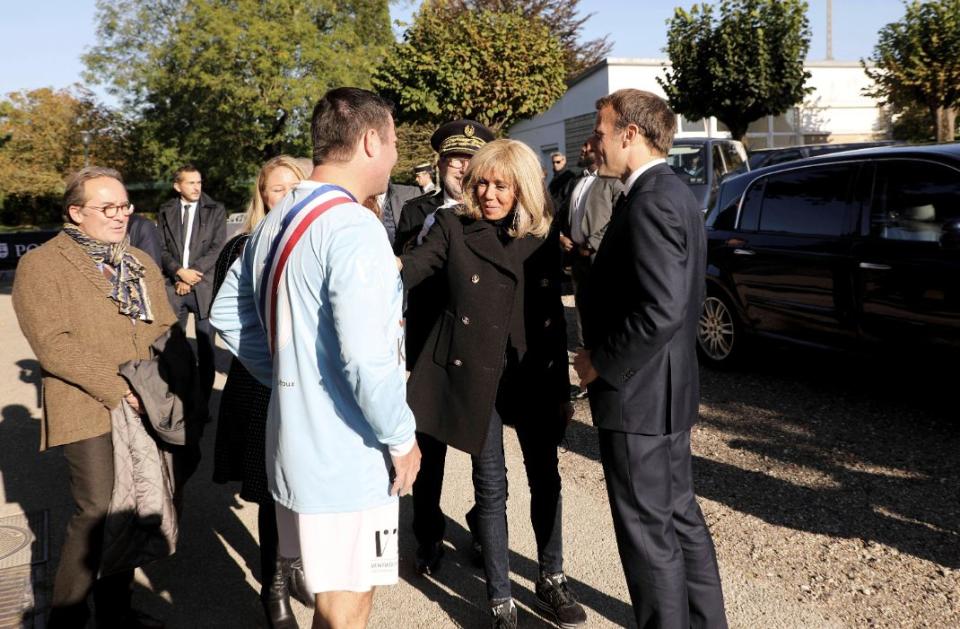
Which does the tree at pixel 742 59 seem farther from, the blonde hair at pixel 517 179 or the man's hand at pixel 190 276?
the blonde hair at pixel 517 179

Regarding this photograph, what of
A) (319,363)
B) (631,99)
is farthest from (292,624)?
(631,99)

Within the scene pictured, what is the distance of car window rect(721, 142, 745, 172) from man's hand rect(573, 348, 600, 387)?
476 inches

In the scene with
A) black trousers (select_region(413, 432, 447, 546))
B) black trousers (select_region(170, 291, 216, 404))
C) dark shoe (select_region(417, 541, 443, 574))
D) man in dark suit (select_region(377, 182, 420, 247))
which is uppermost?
man in dark suit (select_region(377, 182, 420, 247))

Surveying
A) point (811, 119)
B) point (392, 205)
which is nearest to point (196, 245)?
point (392, 205)

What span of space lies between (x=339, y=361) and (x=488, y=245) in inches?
46.3

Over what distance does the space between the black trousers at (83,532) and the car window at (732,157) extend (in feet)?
41.4

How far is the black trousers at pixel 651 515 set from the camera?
9.06 feet

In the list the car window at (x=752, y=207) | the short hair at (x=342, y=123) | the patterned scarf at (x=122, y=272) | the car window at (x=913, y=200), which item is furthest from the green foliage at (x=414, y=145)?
the short hair at (x=342, y=123)

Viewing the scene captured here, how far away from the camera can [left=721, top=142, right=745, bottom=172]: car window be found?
14.1m

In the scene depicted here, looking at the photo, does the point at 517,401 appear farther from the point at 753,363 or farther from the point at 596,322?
the point at 753,363

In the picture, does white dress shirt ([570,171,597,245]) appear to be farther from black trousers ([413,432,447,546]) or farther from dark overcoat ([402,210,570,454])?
dark overcoat ([402,210,570,454])

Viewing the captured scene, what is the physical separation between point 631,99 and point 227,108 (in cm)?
3289

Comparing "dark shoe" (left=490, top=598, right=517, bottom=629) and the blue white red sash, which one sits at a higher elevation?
the blue white red sash

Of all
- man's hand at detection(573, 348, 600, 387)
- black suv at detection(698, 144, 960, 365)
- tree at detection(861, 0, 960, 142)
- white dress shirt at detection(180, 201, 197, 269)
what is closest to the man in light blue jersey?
man's hand at detection(573, 348, 600, 387)
